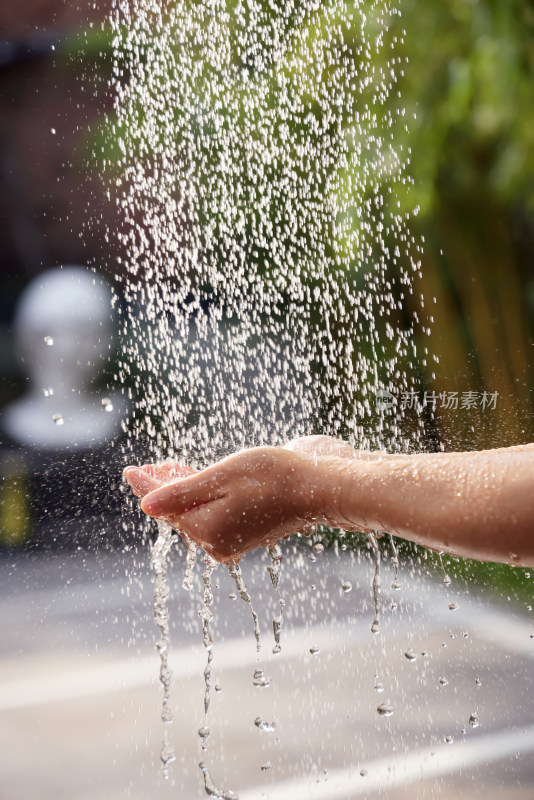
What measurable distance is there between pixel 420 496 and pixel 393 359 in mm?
2438

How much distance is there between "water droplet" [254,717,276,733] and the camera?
1.25m

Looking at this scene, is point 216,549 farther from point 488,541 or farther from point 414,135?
point 414,135

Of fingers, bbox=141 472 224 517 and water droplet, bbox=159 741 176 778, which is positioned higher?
fingers, bbox=141 472 224 517

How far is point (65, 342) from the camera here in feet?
12.8

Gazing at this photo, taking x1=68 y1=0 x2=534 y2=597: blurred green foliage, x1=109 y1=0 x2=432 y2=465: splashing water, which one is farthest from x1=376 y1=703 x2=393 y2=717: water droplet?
x1=109 y1=0 x2=432 y2=465: splashing water

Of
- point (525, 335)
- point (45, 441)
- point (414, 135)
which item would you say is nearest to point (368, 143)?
point (414, 135)

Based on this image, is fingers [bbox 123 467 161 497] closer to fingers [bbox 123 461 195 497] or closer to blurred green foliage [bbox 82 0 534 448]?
fingers [bbox 123 461 195 497]

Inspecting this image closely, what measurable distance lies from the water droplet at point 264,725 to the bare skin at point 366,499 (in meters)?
0.59

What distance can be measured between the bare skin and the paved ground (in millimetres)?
500

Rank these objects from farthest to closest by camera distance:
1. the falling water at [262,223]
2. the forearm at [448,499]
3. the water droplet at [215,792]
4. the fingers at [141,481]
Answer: the falling water at [262,223]
the water droplet at [215,792]
the fingers at [141,481]
the forearm at [448,499]

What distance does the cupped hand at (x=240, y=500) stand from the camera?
0.72 m
